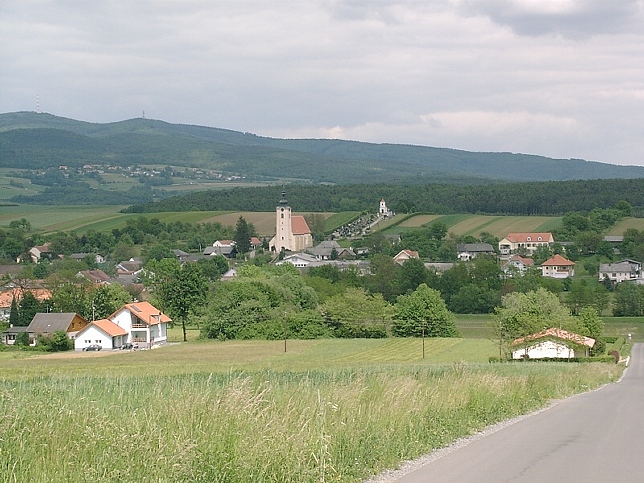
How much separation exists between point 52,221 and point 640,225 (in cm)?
10634

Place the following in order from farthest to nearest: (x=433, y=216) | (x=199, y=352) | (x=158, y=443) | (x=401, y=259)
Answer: (x=433, y=216) < (x=401, y=259) < (x=199, y=352) < (x=158, y=443)

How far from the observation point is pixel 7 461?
29.7 feet

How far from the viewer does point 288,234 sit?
155m

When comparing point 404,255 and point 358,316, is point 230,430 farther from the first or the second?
point 404,255

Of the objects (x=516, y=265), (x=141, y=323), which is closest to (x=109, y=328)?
(x=141, y=323)

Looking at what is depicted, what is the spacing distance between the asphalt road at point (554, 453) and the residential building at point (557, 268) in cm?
9938

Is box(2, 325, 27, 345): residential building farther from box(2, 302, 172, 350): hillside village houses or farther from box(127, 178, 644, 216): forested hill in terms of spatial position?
box(127, 178, 644, 216): forested hill

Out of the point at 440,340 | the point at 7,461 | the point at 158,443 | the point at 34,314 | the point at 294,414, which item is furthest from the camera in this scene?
the point at 34,314

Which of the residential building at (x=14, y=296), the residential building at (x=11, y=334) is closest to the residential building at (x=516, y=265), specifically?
the residential building at (x=14, y=296)

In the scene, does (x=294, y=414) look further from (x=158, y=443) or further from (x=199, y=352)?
(x=199, y=352)

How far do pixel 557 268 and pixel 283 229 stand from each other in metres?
53.3

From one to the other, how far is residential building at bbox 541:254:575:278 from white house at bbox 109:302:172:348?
190 feet

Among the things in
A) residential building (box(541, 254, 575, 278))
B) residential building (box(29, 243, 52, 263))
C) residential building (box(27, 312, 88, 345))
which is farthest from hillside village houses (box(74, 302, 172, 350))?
residential building (box(29, 243, 52, 263))

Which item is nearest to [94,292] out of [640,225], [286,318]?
[286,318]
